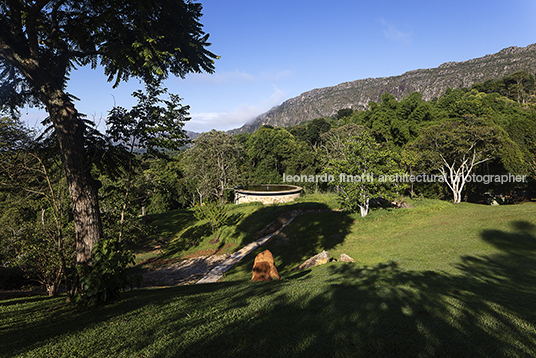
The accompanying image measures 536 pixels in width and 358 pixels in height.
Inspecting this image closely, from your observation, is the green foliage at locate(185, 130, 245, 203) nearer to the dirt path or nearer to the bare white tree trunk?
the dirt path

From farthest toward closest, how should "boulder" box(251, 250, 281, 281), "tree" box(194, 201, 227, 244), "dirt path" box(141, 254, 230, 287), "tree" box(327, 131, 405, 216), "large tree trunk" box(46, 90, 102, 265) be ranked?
"tree" box(194, 201, 227, 244), "tree" box(327, 131, 405, 216), "dirt path" box(141, 254, 230, 287), "boulder" box(251, 250, 281, 281), "large tree trunk" box(46, 90, 102, 265)

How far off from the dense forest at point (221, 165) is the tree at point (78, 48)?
55cm

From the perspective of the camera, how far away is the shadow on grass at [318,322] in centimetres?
354

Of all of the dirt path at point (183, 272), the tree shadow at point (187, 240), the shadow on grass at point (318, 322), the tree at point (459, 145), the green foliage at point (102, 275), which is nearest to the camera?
the shadow on grass at point (318, 322)

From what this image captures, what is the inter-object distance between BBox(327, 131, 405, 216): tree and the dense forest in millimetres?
83

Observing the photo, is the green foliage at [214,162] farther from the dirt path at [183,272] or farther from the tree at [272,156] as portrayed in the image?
the dirt path at [183,272]

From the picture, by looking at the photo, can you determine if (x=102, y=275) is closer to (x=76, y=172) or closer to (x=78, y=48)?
(x=76, y=172)

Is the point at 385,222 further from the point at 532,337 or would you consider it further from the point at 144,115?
the point at 144,115

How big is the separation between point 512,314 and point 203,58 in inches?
407

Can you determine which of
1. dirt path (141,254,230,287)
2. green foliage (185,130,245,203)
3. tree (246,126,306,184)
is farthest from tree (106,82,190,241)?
tree (246,126,306,184)

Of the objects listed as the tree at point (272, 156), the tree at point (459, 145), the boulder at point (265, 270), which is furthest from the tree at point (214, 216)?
the tree at point (272, 156)

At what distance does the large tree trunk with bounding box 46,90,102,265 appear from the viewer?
6.25 m

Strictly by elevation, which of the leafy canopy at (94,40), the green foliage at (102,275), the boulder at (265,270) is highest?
the leafy canopy at (94,40)

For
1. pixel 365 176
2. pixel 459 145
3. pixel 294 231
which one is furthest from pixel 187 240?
pixel 459 145
